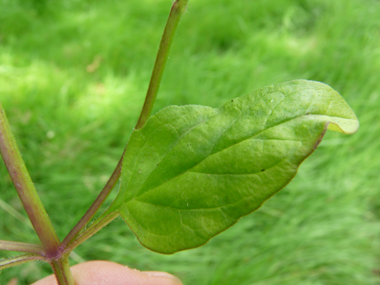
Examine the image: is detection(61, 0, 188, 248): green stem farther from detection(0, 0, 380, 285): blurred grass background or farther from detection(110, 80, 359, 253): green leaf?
detection(0, 0, 380, 285): blurred grass background

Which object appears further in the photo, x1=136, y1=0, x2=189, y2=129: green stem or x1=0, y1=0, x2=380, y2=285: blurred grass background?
x1=0, y1=0, x2=380, y2=285: blurred grass background

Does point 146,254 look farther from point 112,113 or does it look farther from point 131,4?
point 131,4

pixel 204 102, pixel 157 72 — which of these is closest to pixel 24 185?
pixel 157 72

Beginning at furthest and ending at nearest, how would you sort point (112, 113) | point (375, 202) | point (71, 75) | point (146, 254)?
point (71, 75) < point (112, 113) < point (375, 202) < point (146, 254)

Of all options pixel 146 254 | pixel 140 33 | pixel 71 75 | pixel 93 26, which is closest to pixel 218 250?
pixel 146 254

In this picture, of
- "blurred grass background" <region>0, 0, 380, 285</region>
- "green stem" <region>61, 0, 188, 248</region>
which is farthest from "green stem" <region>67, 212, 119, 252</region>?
"blurred grass background" <region>0, 0, 380, 285</region>

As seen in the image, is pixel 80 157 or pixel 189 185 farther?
pixel 80 157

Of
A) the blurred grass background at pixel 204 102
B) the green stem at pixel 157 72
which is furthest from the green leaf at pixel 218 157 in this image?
the blurred grass background at pixel 204 102

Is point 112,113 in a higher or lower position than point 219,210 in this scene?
higher
